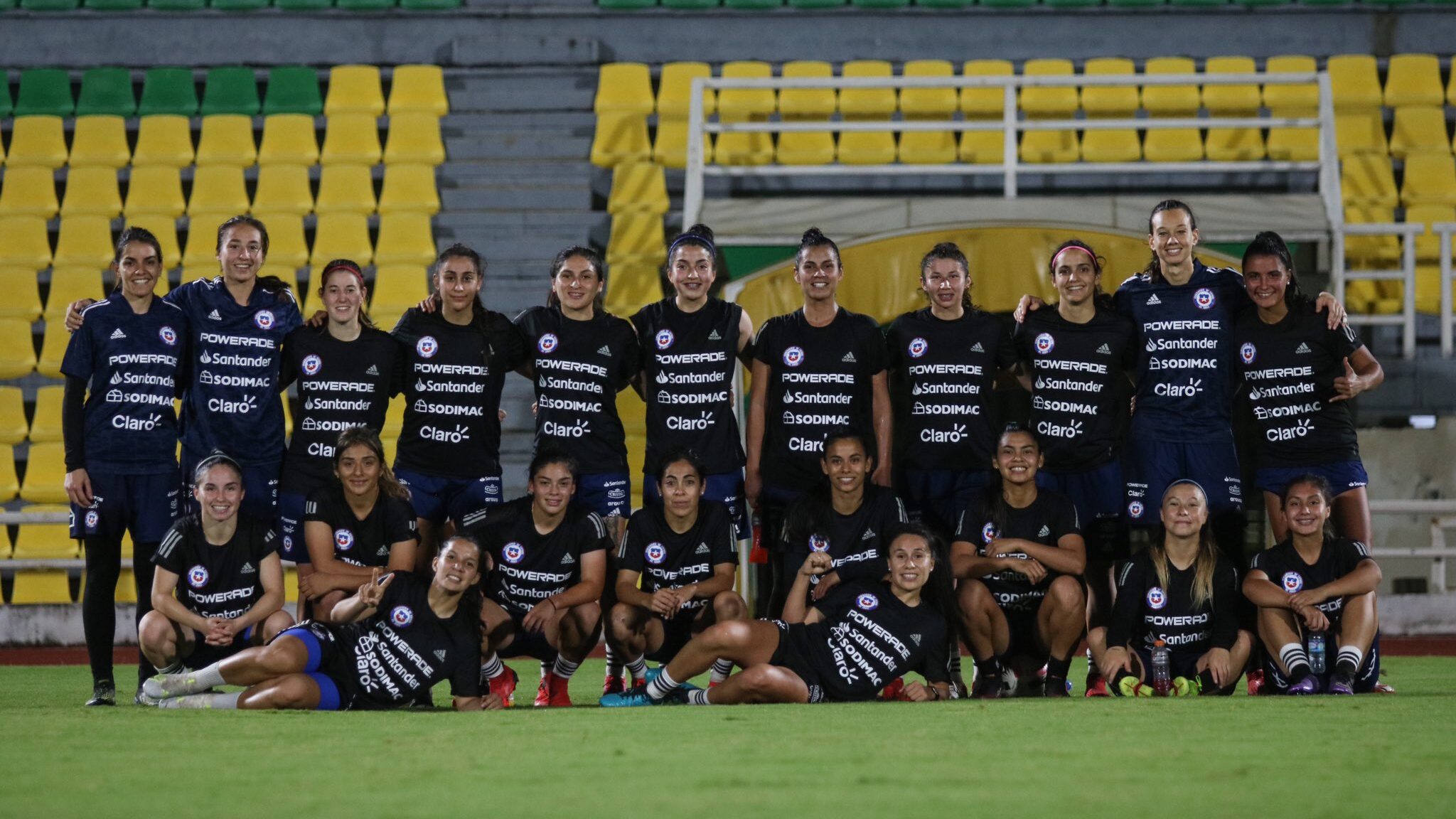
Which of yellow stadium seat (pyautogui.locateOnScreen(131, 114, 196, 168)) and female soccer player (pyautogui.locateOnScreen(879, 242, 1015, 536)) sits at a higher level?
yellow stadium seat (pyautogui.locateOnScreen(131, 114, 196, 168))

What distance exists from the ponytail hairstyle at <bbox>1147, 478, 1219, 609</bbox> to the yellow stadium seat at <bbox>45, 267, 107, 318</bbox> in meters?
8.25

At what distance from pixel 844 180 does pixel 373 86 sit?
3.92 m

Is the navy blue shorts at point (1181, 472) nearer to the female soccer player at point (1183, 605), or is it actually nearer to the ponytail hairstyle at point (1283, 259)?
the female soccer player at point (1183, 605)

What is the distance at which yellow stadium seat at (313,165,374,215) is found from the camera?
12.0 meters

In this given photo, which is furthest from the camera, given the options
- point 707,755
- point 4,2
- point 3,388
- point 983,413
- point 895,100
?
point 4,2

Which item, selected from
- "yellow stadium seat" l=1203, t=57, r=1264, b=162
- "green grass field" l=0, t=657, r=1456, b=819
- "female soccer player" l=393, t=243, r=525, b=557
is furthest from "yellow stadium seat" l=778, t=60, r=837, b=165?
"green grass field" l=0, t=657, r=1456, b=819

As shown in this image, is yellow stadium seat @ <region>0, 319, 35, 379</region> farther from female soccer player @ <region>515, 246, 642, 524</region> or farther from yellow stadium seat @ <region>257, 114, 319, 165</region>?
female soccer player @ <region>515, 246, 642, 524</region>

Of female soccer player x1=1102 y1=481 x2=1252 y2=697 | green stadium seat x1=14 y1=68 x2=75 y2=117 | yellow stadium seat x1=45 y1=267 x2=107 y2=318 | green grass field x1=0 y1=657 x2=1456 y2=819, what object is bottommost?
green grass field x1=0 y1=657 x2=1456 y2=819

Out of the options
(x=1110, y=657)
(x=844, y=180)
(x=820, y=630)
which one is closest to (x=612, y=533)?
(x=820, y=630)

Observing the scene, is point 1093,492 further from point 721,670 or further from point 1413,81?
point 1413,81

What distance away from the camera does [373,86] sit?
41.8 feet

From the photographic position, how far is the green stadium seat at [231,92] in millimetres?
12773

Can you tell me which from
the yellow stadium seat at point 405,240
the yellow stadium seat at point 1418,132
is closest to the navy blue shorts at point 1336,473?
the yellow stadium seat at point 1418,132

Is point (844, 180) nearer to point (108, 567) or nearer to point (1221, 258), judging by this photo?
point (1221, 258)
